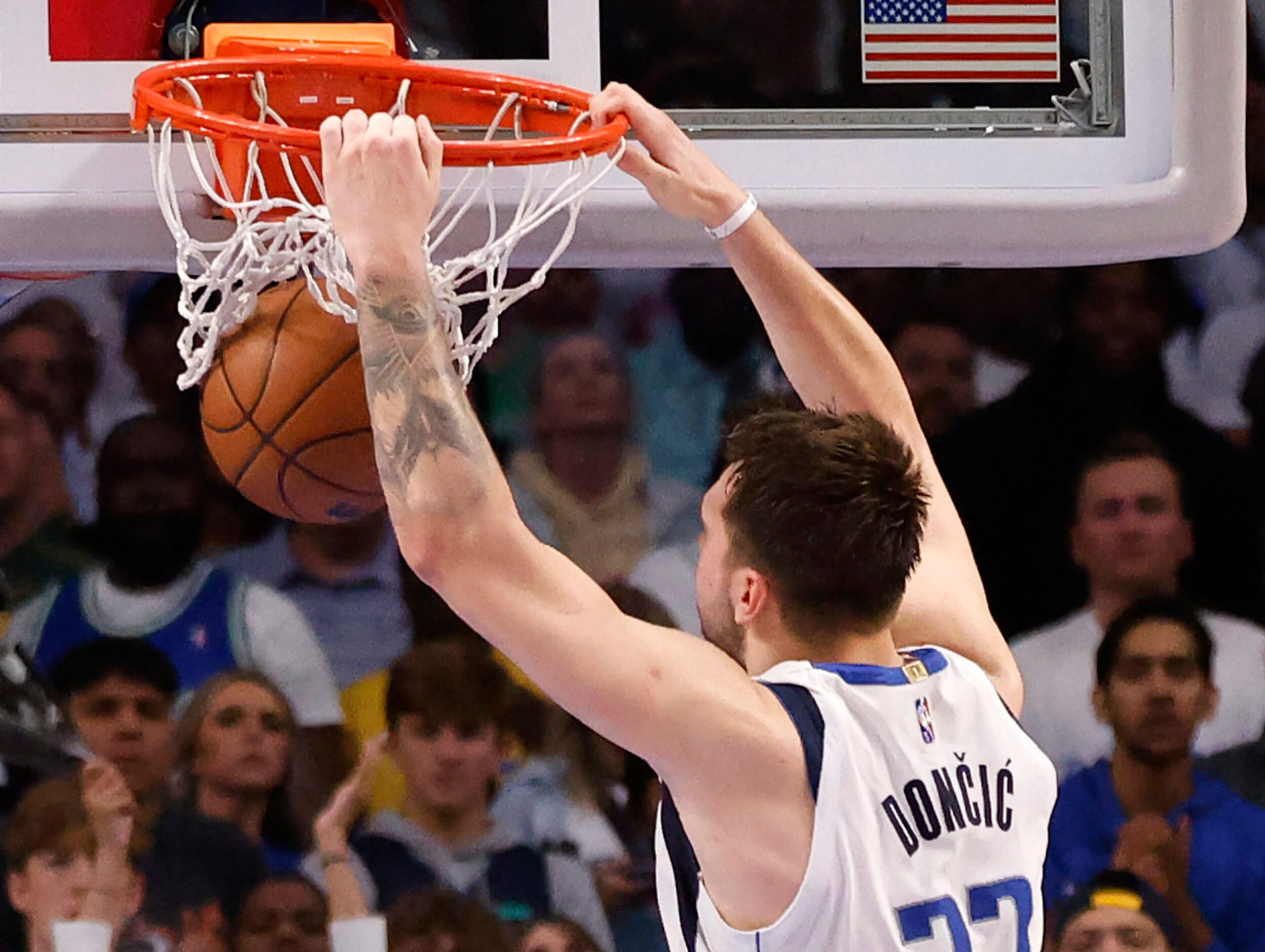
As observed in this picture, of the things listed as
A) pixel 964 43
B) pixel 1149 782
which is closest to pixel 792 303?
pixel 964 43

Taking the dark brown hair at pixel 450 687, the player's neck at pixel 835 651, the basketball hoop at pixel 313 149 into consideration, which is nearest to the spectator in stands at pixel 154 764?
the dark brown hair at pixel 450 687

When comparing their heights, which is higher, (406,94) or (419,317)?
(406,94)

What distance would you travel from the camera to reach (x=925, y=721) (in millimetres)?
1355

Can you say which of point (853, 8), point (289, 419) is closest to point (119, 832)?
point (289, 419)

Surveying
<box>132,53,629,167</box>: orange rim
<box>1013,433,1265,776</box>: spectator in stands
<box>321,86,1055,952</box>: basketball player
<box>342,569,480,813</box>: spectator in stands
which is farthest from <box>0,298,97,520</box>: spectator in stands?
<box>1013,433,1265,776</box>: spectator in stands

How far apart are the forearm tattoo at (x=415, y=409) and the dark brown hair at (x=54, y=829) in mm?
2155

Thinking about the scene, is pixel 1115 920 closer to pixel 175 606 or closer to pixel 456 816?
pixel 456 816

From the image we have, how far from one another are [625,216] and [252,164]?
50cm

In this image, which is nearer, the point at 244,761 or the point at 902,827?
the point at 902,827

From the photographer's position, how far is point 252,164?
1564 mm

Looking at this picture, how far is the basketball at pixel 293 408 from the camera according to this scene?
7.01ft

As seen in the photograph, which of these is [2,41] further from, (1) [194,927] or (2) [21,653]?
(1) [194,927]

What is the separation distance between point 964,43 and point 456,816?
1.92 metres

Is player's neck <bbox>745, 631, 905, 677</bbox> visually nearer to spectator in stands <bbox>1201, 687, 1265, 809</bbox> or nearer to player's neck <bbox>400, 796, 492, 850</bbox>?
player's neck <bbox>400, 796, 492, 850</bbox>
